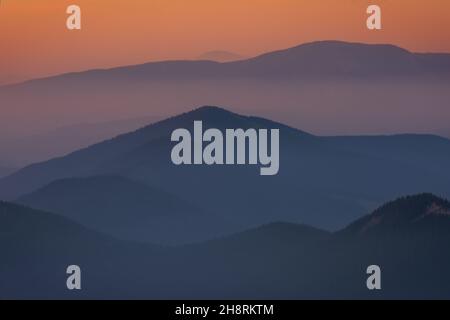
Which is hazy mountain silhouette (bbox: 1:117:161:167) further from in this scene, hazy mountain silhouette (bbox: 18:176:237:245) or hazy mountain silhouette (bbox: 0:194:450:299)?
hazy mountain silhouette (bbox: 0:194:450:299)

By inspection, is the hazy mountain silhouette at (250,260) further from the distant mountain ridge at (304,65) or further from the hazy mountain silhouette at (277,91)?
the distant mountain ridge at (304,65)

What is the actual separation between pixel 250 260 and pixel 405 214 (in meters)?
1.59

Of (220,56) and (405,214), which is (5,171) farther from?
(405,214)

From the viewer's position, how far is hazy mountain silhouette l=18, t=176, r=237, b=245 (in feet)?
49.7

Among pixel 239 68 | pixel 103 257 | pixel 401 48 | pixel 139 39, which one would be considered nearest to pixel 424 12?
pixel 401 48

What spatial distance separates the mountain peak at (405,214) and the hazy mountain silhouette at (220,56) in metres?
2.03

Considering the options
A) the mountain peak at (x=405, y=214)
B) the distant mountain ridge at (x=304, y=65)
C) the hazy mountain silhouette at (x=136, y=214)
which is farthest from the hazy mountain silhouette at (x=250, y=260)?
the distant mountain ridge at (x=304, y=65)

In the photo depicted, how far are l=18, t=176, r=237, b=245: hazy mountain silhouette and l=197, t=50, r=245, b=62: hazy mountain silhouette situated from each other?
55.7 inches

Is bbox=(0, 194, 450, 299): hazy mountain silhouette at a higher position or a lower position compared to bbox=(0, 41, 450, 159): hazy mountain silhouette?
lower

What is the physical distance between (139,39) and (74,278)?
8.01 feet

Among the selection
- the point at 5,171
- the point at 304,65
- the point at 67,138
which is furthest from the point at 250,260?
the point at 5,171

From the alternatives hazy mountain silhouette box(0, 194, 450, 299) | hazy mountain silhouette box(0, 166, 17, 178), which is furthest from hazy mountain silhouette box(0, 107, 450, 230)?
hazy mountain silhouette box(0, 194, 450, 299)

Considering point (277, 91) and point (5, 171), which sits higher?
point (277, 91)

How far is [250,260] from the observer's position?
593 inches
